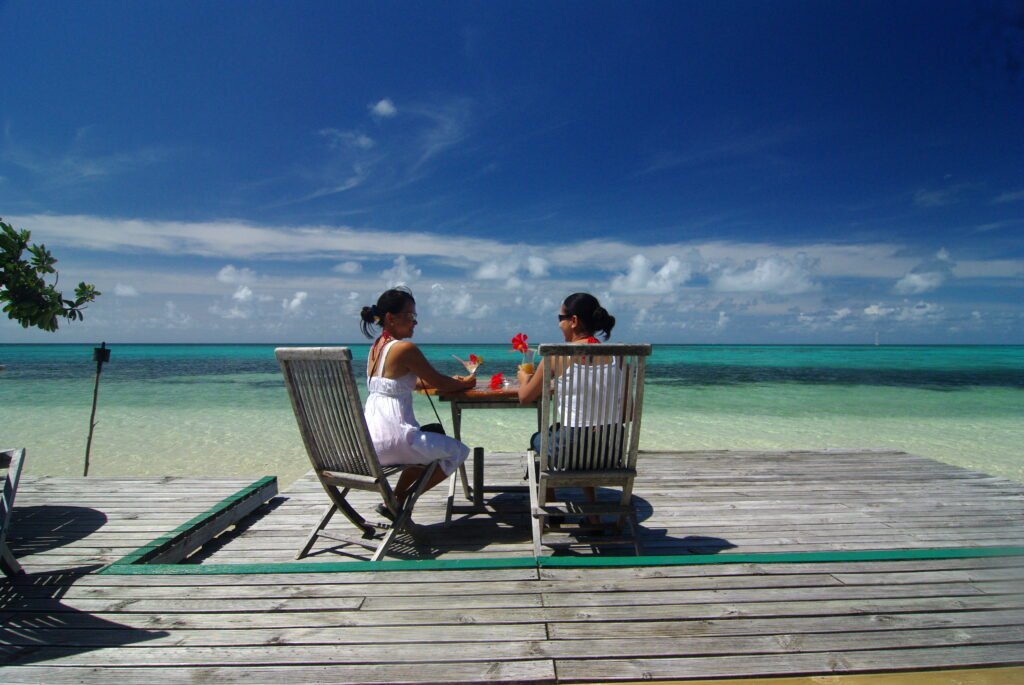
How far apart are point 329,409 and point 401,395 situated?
47cm

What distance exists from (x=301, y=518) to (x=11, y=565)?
1588 mm

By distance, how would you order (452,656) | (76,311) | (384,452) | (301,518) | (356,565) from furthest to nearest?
(301,518), (76,311), (384,452), (356,565), (452,656)

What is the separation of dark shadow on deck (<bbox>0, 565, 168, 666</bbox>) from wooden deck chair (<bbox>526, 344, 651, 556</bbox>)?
6.06 ft

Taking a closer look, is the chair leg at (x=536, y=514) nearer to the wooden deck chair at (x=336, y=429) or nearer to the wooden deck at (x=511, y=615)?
the wooden deck at (x=511, y=615)

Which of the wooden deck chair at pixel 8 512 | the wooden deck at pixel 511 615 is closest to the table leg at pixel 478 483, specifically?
the wooden deck at pixel 511 615

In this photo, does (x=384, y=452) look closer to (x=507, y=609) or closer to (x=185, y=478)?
(x=507, y=609)

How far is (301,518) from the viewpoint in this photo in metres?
3.81

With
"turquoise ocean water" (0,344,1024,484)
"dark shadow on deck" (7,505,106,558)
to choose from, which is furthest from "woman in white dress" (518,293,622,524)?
"turquoise ocean water" (0,344,1024,484)

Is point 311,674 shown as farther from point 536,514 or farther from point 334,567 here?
point 536,514

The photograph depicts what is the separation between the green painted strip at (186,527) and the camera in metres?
2.62

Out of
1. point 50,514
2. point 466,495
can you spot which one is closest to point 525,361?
point 466,495

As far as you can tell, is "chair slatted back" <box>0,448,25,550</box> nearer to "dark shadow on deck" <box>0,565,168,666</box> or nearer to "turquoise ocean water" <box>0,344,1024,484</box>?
"dark shadow on deck" <box>0,565,168,666</box>

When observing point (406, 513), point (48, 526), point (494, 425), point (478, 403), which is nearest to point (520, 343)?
point (478, 403)

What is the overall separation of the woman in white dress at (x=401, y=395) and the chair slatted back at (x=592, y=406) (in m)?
0.71
